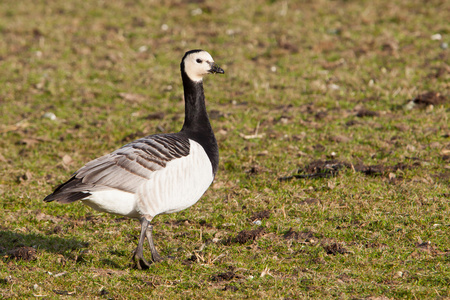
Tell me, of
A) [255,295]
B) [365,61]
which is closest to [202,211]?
[255,295]

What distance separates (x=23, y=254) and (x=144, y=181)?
1.80 metres

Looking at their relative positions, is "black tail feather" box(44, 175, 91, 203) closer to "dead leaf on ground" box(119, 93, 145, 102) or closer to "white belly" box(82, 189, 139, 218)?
"white belly" box(82, 189, 139, 218)

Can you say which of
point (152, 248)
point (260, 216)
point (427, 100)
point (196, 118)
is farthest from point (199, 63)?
point (427, 100)

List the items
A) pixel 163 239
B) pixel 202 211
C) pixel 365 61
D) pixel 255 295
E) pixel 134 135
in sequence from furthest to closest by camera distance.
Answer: pixel 365 61
pixel 134 135
pixel 202 211
pixel 163 239
pixel 255 295

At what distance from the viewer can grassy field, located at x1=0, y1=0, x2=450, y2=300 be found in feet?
21.5

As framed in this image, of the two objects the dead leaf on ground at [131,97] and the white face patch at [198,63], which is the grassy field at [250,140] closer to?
A: the dead leaf on ground at [131,97]

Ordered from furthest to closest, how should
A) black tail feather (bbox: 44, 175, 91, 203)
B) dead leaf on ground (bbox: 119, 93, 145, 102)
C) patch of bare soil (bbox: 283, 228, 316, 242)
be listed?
dead leaf on ground (bbox: 119, 93, 145, 102) → patch of bare soil (bbox: 283, 228, 316, 242) → black tail feather (bbox: 44, 175, 91, 203)

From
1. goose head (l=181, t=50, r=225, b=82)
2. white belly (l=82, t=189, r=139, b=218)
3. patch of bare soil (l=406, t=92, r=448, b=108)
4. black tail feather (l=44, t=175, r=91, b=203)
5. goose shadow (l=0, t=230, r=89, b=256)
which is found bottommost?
goose shadow (l=0, t=230, r=89, b=256)

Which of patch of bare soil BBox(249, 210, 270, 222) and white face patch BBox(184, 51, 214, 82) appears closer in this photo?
white face patch BBox(184, 51, 214, 82)

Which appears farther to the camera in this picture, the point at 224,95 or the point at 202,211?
the point at 224,95

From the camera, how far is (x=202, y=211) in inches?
332

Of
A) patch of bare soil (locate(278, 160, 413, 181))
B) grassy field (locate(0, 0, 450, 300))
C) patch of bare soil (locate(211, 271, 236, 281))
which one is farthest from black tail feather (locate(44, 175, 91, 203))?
patch of bare soil (locate(278, 160, 413, 181))

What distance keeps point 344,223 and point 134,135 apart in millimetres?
5100

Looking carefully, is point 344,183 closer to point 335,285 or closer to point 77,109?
point 335,285
